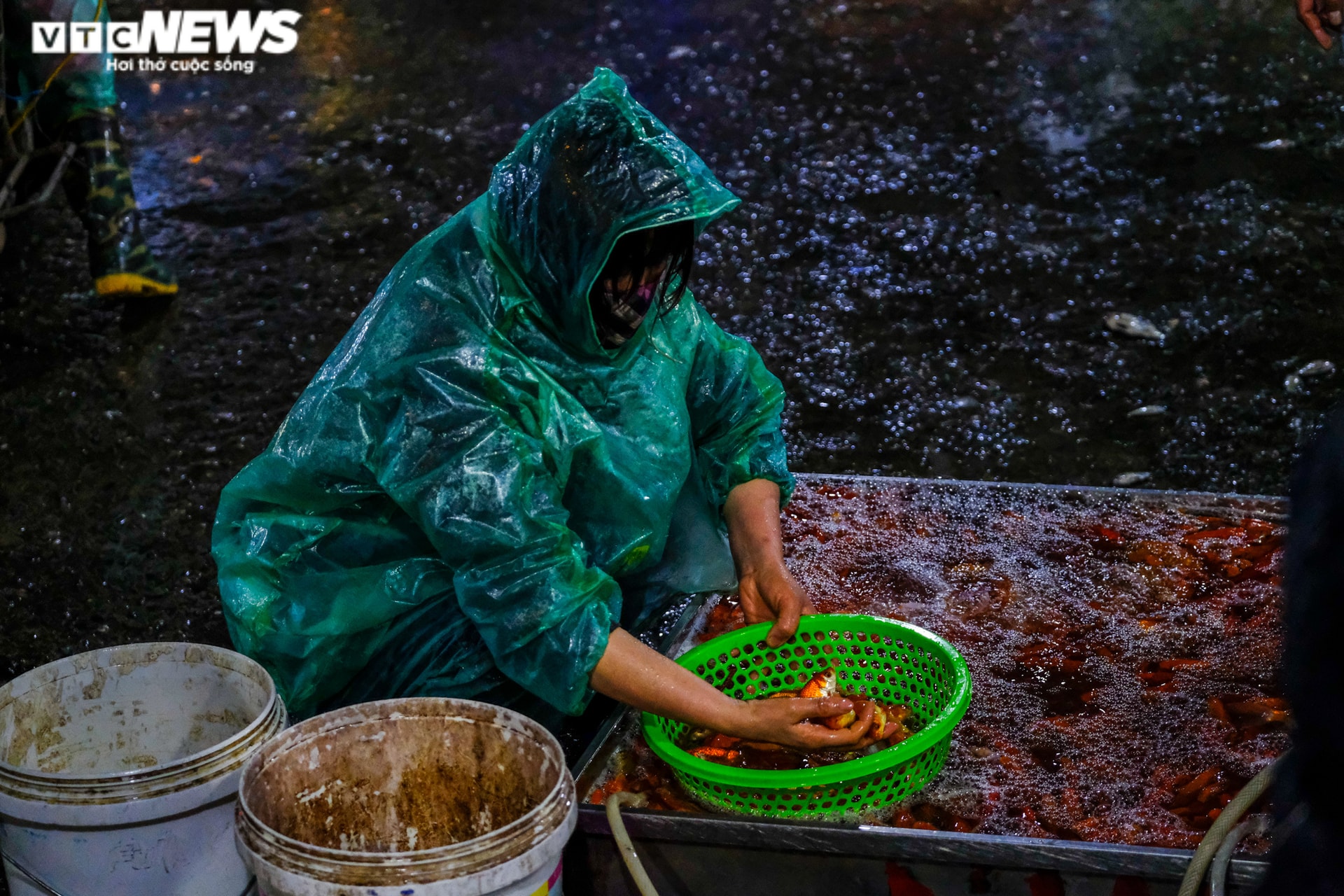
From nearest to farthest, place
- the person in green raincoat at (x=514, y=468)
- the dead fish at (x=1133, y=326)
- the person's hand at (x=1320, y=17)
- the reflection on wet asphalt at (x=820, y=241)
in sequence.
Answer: the person in green raincoat at (x=514, y=468) < the person's hand at (x=1320, y=17) < the reflection on wet asphalt at (x=820, y=241) < the dead fish at (x=1133, y=326)

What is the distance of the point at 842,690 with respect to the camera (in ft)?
8.84

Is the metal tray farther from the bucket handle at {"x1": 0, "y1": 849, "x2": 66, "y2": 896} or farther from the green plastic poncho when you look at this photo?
the bucket handle at {"x1": 0, "y1": 849, "x2": 66, "y2": 896}

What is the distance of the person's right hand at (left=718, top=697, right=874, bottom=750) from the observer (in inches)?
86.0

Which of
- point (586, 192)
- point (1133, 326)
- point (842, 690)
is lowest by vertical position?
point (1133, 326)

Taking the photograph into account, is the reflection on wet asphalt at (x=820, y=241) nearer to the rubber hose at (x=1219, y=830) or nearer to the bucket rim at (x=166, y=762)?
the bucket rim at (x=166, y=762)

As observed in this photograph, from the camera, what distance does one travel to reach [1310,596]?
0.99 meters

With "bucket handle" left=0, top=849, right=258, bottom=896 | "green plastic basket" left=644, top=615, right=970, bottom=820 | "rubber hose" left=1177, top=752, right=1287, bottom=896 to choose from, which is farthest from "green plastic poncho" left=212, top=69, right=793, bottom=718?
"rubber hose" left=1177, top=752, right=1287, bottom=896

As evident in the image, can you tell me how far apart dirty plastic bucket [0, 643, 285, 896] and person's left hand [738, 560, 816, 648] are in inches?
40.5

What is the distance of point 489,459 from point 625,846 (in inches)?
27.4

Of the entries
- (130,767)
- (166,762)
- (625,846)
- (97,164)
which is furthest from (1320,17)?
(97,164)

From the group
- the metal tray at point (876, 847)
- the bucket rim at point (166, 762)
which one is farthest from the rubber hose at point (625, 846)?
the bucket rim at point (166, 762)

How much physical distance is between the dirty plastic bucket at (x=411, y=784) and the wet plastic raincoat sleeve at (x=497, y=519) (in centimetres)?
18

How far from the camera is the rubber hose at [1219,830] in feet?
6.23

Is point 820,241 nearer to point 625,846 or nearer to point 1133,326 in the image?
point 1133,326
